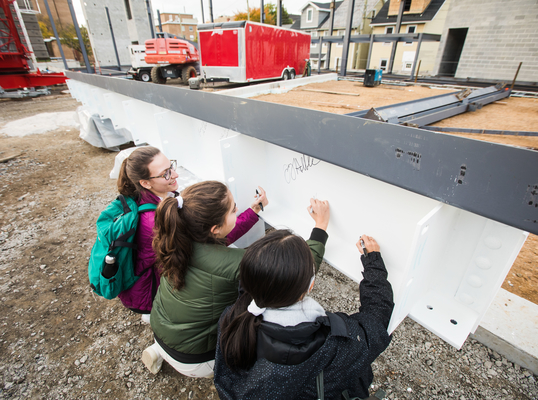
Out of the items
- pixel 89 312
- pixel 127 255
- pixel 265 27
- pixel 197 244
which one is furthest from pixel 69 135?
pixel 197 244

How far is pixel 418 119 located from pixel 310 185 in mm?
758

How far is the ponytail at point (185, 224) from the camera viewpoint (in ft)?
3.85

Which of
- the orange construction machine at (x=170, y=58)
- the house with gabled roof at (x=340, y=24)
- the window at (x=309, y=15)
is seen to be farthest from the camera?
the window at (x=309, y=15)

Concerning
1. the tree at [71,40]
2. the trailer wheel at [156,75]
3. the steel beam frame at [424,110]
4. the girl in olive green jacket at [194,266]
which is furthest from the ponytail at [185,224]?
the tree at [71,40]

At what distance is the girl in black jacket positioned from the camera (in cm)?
85

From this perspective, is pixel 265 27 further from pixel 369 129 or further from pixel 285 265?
pixel 285 265

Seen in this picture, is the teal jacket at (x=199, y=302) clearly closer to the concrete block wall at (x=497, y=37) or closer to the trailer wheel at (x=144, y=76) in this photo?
the trailer wheel at (x=144, y=76)

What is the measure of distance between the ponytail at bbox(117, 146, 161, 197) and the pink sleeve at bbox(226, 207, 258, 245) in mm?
660

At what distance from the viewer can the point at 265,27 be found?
6215mm

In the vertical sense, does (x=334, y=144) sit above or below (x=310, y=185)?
above

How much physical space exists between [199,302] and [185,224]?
1.25 ft

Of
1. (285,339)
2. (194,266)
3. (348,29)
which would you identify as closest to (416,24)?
(348,29)

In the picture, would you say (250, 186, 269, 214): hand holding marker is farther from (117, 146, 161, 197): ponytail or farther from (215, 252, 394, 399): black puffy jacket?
(215, 252, 394, 399): black puffy jacket

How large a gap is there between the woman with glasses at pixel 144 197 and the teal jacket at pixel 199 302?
30cm
